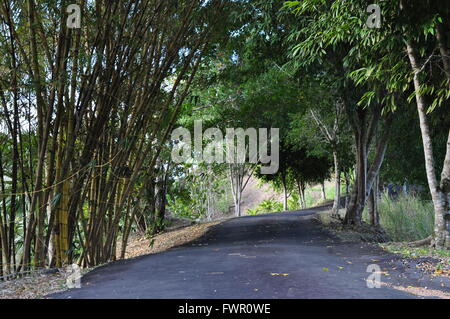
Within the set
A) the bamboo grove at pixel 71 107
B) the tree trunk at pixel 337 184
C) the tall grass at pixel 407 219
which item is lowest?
the tall grass at pixel 407 219

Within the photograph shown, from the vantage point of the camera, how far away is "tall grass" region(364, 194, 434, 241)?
11469 millimetres

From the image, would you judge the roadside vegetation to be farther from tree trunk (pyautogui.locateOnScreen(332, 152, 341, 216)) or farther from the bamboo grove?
tree trunk (pyautogui.locateOnScreen(332, 152, 341, 216))

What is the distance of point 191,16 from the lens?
684 centimetres

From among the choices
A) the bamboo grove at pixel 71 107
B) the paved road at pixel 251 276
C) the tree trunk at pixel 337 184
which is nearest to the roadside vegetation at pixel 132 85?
the bamboo grove at pixel 71 107

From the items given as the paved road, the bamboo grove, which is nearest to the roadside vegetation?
the bamboo grove

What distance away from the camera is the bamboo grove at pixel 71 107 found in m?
5.36

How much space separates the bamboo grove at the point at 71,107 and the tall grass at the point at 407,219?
7.38 m

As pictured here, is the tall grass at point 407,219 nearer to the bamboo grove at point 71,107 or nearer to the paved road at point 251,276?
the paved road at point 251,276

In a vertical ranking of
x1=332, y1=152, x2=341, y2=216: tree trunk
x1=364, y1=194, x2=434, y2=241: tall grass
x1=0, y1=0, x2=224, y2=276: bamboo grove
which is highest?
x1=0, y1=0, x2=224, y2=276: bamboo grove

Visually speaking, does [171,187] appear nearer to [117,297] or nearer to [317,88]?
[317,88]

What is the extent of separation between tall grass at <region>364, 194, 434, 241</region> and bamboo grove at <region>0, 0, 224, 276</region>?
738cm

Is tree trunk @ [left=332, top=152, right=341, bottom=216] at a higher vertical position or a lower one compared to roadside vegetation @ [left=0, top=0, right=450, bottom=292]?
lower

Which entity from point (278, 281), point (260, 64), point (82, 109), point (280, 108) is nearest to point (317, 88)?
point (280, 108)

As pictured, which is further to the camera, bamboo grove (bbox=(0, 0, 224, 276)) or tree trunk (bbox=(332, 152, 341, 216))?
tree trunk (bbox=(332, 152, 341, 216))
